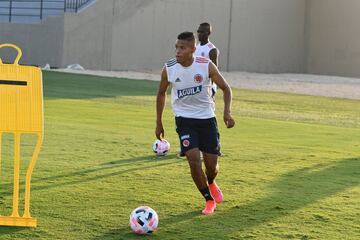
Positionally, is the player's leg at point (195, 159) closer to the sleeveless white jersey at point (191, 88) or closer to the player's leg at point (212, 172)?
the sleeveless white jersey at point (191, 88)

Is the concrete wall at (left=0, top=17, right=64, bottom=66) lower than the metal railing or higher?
lower

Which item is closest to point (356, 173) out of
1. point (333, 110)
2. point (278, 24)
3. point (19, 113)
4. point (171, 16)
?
point (19, 113)

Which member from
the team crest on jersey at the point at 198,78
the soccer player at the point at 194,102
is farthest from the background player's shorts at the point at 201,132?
the team crest on jersey at the point at 198,78

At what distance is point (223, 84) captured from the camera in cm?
838

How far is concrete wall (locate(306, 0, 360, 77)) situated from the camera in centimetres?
4594

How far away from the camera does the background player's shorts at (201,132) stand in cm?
825

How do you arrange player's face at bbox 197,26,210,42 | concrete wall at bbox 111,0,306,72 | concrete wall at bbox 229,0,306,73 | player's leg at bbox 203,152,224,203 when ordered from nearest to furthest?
player's leg at bbox 203,152,224,203 → player's face at bbox 197,26,210,42 → concrete wall at bbox 111,0,306,72 → concrete wall at bbox 229,0,306,73

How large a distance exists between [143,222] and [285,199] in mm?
2431

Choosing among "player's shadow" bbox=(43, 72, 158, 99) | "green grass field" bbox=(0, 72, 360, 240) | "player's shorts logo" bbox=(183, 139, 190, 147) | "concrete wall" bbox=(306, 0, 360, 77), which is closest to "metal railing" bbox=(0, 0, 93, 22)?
"player's shadow" bbox=(43, 72, 158, 99)

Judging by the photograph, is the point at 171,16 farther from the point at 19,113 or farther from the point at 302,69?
the point at 19,113

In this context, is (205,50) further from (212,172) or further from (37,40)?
(37,40)

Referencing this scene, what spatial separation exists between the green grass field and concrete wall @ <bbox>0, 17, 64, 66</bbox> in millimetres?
17698

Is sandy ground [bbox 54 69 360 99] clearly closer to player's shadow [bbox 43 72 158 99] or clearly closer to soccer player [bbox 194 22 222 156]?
player's shadow [bbox 43 72 158 99]

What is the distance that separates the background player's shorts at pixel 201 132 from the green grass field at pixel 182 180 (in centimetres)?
64
